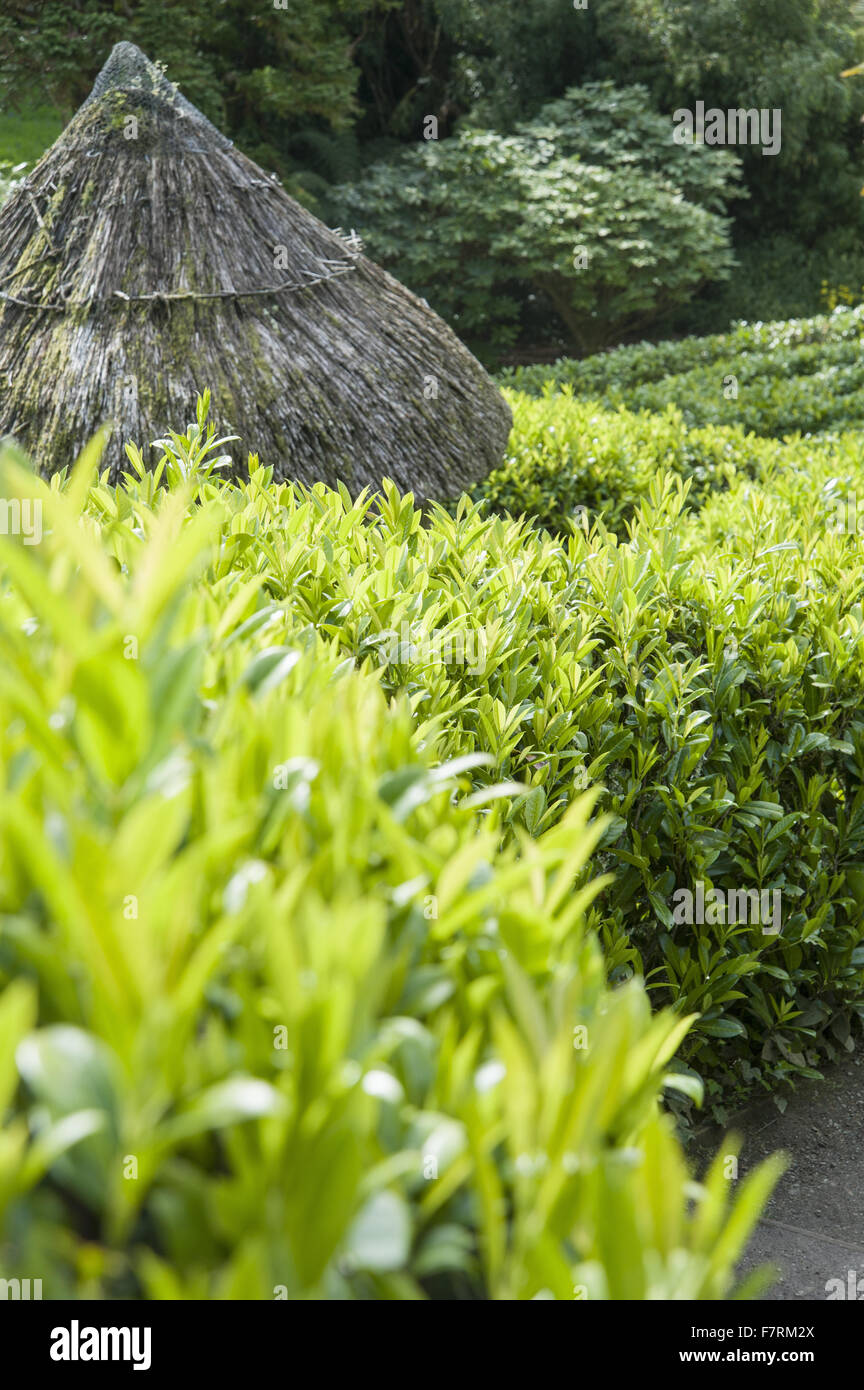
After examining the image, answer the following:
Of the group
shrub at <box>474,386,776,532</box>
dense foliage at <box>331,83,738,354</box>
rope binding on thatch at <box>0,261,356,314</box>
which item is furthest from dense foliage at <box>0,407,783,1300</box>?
dense foliage at <box>331,83,738,354</box>

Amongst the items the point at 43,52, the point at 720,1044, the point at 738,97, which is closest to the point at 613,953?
the point at 720,1044

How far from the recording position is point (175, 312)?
530cm

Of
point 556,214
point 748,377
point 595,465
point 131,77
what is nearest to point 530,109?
point 556,214

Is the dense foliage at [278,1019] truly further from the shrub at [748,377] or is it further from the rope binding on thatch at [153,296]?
the shrub at [748,377]

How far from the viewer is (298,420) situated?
5344 mm

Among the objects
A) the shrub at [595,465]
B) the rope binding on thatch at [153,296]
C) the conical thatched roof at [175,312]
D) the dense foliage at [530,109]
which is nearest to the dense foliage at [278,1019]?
the conical thatched roof at [175,312]

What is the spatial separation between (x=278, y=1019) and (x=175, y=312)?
4.94m

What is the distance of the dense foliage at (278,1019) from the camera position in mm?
826

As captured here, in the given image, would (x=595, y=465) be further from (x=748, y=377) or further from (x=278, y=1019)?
(x=278, y=1019)

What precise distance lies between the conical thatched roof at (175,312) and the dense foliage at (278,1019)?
4.08 meters

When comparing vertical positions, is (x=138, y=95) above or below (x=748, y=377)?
below

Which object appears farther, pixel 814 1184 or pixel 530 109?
pixel 530 109

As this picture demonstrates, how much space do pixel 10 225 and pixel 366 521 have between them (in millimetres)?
2535

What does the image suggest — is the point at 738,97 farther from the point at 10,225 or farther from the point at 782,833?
the point at 782,833
